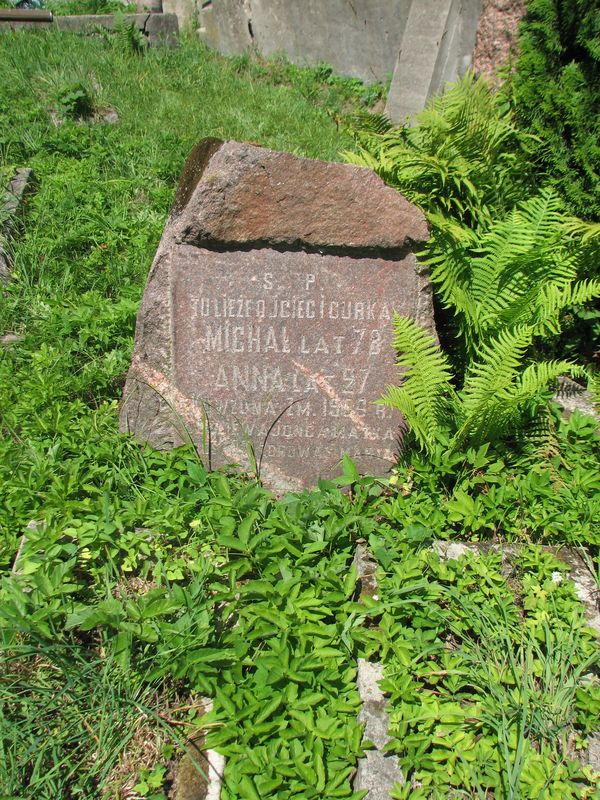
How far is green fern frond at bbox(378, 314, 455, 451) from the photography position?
2.77 meters

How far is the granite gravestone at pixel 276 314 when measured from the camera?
2.67 meters

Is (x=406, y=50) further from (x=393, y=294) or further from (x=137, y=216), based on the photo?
(x=393, y=294)

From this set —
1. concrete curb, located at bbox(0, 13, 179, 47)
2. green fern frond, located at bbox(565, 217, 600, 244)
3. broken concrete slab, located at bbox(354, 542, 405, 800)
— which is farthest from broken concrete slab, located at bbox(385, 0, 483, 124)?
broken concrete slab, located at bbox(354, 542, 405, 800)

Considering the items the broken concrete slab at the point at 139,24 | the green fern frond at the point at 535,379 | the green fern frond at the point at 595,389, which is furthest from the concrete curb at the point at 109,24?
the green fern frond at the point at 535,379

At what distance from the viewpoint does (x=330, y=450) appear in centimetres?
309

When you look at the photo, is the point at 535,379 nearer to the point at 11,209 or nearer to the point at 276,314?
the point at 276,314

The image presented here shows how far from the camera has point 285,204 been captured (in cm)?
266

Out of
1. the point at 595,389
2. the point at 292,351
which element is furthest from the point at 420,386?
the point at 595,389

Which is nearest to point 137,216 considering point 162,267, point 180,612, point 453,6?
point 162,267

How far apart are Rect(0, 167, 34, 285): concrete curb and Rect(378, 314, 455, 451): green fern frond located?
8.29 ft

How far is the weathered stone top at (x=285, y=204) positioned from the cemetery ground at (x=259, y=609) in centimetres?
97

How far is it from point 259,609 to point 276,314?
1.31m

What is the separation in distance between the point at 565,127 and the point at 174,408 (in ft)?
8.44

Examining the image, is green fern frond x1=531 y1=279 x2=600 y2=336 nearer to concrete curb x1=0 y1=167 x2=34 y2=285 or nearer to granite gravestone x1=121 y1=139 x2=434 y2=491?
granite gravestone x1=121 y1=139 x2=434 y2=491
